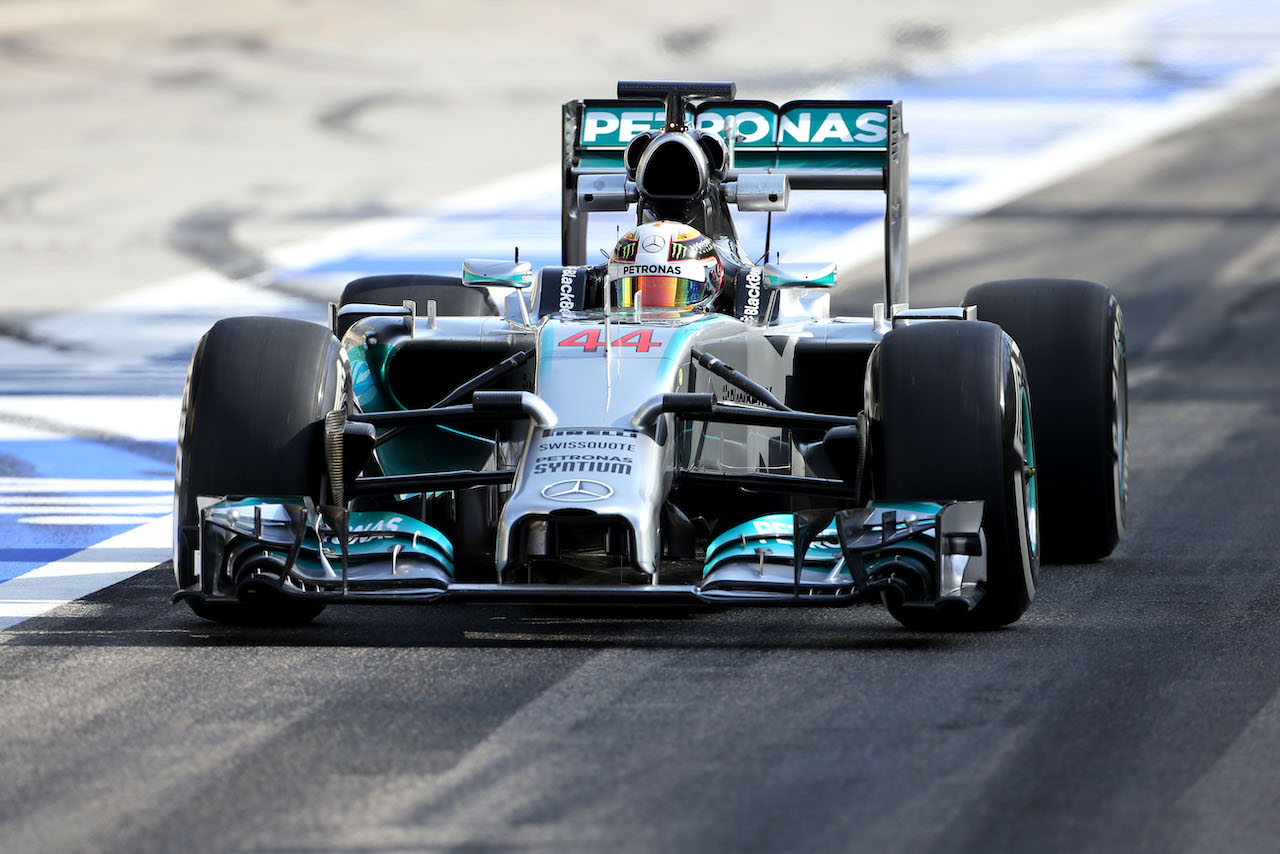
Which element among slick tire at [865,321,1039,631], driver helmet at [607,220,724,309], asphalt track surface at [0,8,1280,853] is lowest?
asphalt track surface at [0,8,1280,853]

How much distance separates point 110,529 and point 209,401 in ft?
9.67

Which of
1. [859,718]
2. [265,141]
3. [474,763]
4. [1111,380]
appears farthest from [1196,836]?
[265,141]

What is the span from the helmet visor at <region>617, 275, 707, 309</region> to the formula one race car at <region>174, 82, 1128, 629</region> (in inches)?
0.4

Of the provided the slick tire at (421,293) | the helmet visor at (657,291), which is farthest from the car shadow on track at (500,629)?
the slick tire at (421,293)

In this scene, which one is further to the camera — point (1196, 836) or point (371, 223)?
point (371, 223)

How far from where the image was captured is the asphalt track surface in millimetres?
5699

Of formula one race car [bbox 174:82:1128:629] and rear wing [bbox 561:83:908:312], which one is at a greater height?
rear wing [bbox 561:83:908:312]

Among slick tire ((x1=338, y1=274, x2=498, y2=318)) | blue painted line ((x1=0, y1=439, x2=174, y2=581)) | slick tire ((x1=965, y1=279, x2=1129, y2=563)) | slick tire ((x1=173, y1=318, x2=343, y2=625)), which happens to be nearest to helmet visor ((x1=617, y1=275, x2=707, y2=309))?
slick tire ((x1=173, y1=318, x2=343, y2=625))

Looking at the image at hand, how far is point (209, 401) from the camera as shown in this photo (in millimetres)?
8477

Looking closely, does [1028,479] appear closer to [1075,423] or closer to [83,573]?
[1075,423]

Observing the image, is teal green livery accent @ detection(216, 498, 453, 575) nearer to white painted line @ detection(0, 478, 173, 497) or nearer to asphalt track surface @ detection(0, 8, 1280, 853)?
asphalt track surface @ detection(0, 8, 1280, 853)

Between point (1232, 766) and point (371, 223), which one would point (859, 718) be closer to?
point (1232, 766)

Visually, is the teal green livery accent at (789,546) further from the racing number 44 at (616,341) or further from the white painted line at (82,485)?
the white painted line at (82,485)

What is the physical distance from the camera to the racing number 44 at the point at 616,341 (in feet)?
28.8
